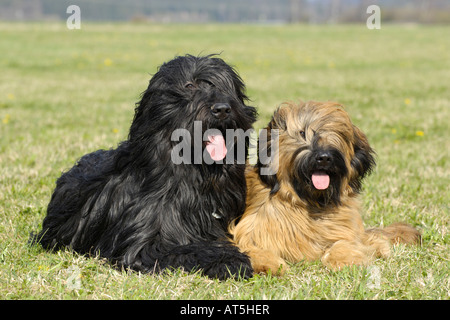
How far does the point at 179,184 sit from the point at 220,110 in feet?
2.00

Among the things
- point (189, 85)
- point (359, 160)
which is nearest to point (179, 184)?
point (189, 85)

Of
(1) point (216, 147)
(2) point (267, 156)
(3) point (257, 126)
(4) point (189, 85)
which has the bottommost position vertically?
(3) point (257, 126)

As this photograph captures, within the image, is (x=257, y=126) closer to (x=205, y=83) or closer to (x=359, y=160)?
(x=359, y=160)

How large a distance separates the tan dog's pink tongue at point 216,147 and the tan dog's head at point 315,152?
60 cm

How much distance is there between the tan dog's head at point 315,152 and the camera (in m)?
4.22

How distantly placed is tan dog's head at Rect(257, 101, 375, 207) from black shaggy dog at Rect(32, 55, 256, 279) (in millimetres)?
308

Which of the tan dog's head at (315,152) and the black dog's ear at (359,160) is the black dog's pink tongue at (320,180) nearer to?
the tan dog's head at (315,152)

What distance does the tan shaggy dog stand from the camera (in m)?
4.24

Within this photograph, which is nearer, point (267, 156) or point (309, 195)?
point (309, 195)

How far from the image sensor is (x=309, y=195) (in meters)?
4.34

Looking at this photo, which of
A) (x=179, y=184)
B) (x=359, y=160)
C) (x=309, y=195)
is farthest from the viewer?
(x=359, y=160)

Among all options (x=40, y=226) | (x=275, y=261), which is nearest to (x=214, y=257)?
(x=275, y=261)

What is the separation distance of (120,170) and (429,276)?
229 centimetres

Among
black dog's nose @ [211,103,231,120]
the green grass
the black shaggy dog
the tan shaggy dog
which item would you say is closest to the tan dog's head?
the tan shaggy dog
